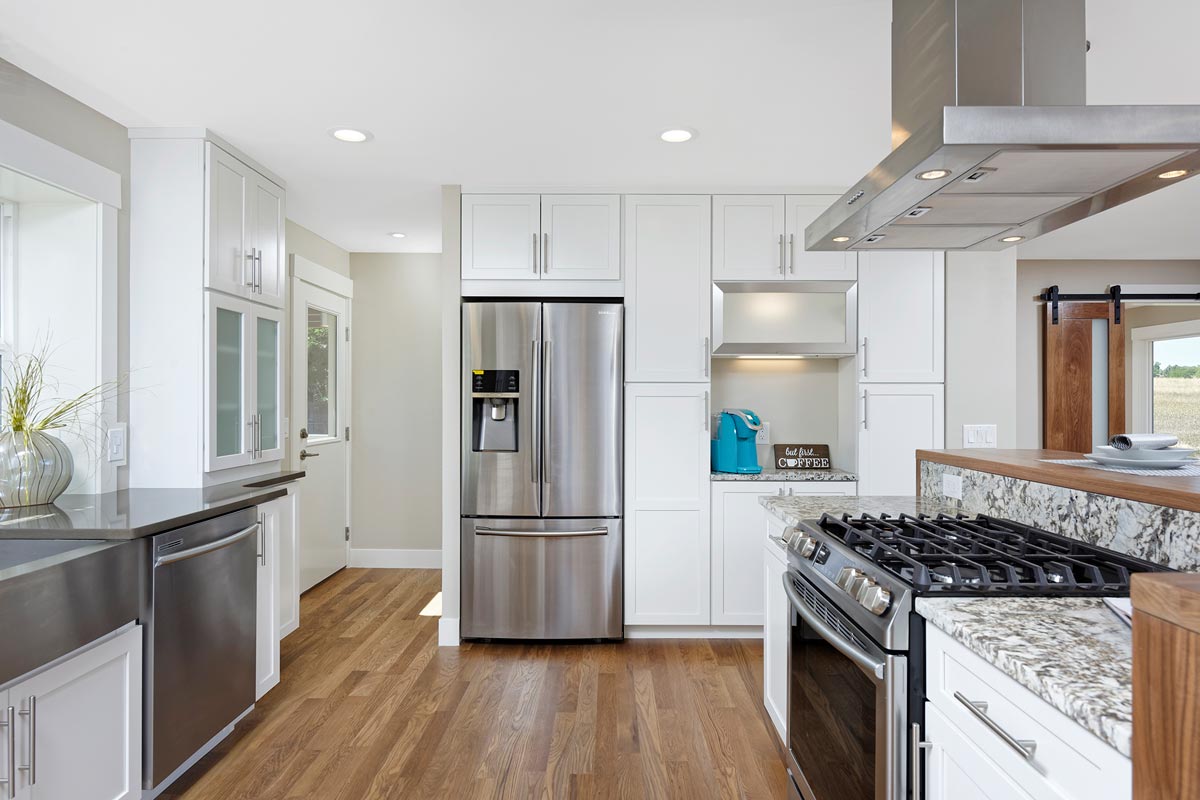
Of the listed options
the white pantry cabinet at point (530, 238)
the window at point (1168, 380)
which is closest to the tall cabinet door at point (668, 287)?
the white pantry cabinet at point (530, 238)

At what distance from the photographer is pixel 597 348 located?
3545 mm

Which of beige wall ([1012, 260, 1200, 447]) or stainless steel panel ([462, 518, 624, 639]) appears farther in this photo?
beige wall ([1012, 260, 1200, 447])

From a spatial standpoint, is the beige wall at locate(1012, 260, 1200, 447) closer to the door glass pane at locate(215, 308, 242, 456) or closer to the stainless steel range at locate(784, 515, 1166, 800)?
the stainless steel range at locate(784, 515, 1166, 800)

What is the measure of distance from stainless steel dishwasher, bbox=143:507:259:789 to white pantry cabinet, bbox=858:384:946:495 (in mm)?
2940

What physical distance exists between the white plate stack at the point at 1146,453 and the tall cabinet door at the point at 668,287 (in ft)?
6.56

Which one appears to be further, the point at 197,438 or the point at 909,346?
the point at 909,346

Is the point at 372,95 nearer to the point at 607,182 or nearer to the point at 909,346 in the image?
the point at 607,182

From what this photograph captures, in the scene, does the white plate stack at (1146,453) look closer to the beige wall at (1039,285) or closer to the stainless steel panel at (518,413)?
the stainless steel panel at (518,413)

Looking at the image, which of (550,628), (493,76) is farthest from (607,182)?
(550,628)

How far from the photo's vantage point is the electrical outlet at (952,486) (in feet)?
7.49

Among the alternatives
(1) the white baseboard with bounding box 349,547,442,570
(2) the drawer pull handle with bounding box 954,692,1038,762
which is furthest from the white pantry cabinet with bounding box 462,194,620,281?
(2) the drawer pull handle with bounding box 954,692,1038,762

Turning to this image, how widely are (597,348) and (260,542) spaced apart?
5.84 feet

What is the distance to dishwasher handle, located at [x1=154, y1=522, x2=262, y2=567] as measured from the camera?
2062 mm

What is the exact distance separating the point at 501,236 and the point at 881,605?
2811mm
